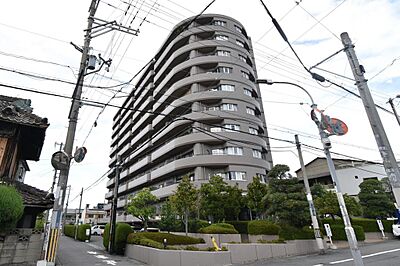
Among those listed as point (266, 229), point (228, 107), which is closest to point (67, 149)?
point (266, 229)

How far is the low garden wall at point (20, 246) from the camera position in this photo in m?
9.16

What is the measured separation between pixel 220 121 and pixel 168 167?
949cm

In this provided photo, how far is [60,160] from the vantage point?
7188 millimetres

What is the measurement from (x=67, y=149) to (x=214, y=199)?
1727 centimetres

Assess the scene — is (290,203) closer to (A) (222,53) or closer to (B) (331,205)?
(B) (331,205)

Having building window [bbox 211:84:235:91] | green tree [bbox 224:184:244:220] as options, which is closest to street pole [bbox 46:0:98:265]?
green tree [bbox 224:184:244:220]

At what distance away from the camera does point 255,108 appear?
35.5 metres

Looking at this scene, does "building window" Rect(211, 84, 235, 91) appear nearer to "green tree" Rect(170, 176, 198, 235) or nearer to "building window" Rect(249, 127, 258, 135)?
"building window" Rect(249, 127, 258, 135)

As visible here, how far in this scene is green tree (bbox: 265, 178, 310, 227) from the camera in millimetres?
15453

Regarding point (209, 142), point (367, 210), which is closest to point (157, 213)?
point (209, 142)

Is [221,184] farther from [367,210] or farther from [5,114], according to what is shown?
[5,114]

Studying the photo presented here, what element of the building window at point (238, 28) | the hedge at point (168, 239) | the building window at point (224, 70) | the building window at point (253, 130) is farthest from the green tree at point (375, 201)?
the building window at point (238, 28)

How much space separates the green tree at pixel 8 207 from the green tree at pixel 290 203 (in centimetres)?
1369

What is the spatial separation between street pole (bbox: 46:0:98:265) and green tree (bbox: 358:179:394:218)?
2890 centimetres
